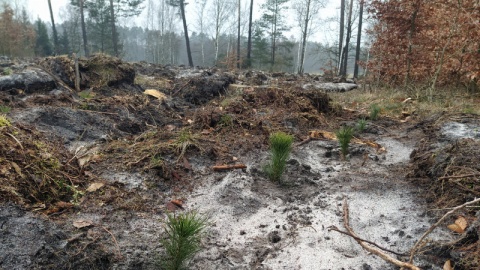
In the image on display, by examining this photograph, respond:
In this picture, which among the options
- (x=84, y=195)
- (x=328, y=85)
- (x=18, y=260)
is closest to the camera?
(x=18, y=260)

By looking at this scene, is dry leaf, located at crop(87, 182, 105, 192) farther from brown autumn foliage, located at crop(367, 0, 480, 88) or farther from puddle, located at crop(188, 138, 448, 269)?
brown autumn foliage, located at crop(367, 0, 480, 88)

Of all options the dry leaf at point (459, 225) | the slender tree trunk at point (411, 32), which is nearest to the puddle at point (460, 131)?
the dry leaf at point (459, 225)

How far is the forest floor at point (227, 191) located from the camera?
190 centimetres

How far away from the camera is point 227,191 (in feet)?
9.68

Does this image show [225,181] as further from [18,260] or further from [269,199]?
[18,260]

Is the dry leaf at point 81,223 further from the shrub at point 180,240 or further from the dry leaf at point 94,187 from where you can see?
the shrub at point 180,240

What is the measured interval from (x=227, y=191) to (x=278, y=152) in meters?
0.67

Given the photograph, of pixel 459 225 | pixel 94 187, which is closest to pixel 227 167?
pixel 94 187

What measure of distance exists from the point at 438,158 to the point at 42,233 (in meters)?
3.41

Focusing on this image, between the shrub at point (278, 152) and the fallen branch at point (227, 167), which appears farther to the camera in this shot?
the fallen branch at point (227, 167)

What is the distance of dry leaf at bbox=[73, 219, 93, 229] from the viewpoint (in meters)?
2.10

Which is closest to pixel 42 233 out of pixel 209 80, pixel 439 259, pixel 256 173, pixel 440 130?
pixel 256 173

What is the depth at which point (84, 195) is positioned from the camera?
262 centimetres

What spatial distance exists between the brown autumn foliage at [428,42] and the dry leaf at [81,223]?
7.91m
